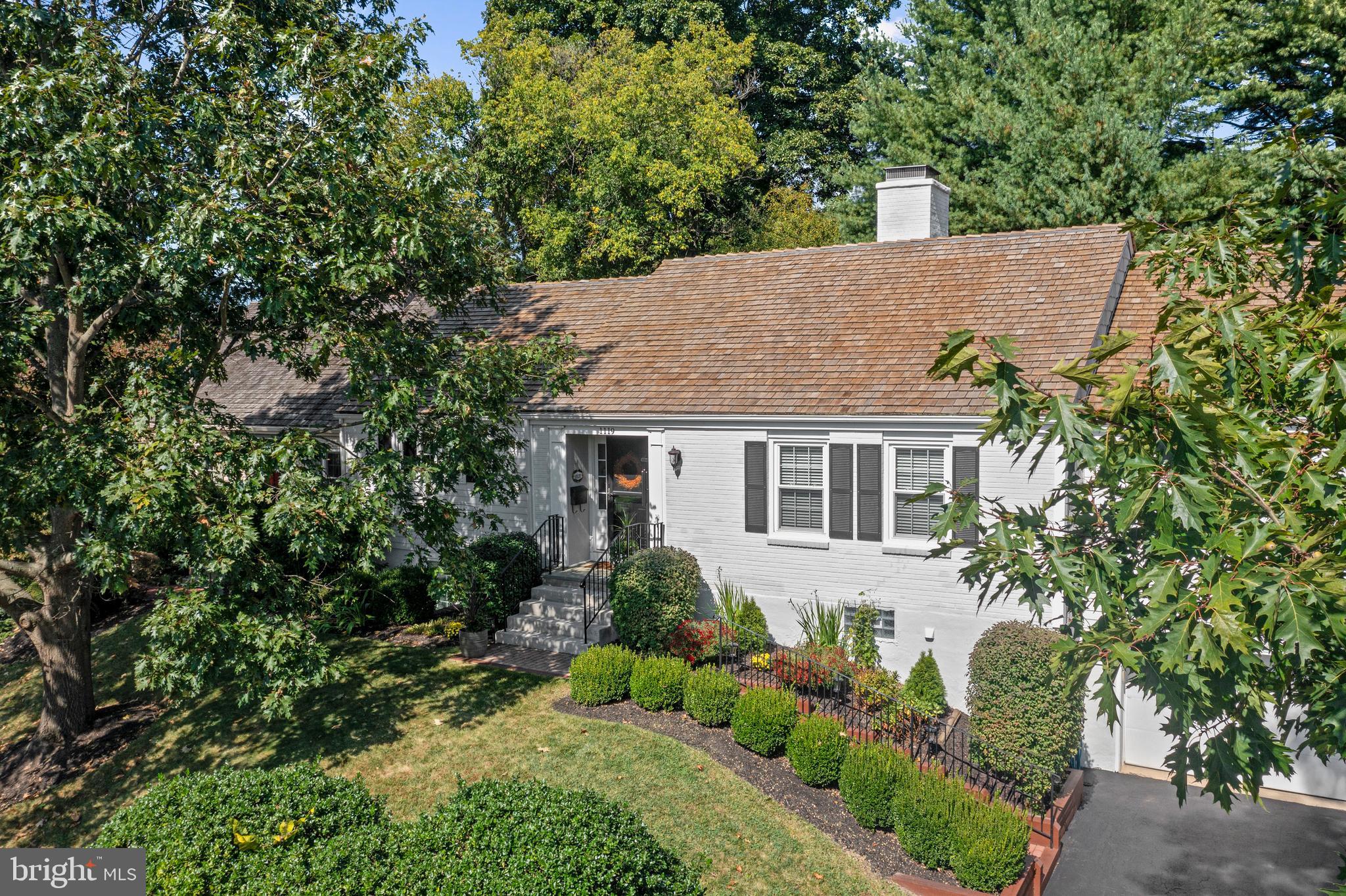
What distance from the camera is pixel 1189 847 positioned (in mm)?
9898

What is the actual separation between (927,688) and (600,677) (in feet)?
15.1

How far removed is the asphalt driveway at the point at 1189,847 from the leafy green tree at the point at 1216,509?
522cm

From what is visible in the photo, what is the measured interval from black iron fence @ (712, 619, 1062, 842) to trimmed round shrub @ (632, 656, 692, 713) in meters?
0.70

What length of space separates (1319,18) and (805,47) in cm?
1927

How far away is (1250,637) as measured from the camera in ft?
13.6

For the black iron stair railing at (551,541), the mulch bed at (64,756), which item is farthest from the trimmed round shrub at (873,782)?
the mulch bed at (64,756)

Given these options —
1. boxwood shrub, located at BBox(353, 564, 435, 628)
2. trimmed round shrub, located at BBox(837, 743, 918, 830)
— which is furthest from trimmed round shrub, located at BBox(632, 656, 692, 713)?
boxwood shrub, located at BBox(353, 564, 435, 628)

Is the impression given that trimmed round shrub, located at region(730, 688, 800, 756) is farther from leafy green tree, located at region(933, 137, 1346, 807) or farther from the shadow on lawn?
leafy green tree, located at region(933, 137, 1346, 807)

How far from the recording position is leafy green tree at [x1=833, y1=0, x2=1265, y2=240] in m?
20.2

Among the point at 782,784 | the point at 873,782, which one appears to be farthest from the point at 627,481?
the point at 873,782

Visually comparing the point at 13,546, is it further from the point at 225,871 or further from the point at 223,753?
the point at 225,871

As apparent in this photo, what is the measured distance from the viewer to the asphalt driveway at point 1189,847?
9.14 m

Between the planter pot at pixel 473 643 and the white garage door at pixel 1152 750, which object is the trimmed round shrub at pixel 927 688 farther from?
the planter pot at pixel 473 643

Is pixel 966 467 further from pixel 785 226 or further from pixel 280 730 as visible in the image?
pixel 785 226
